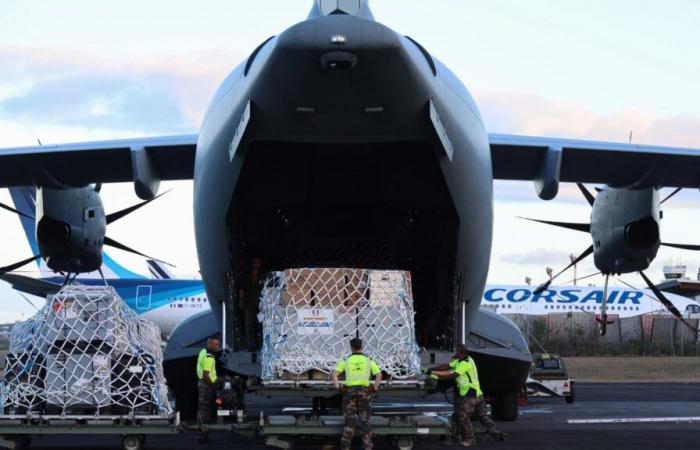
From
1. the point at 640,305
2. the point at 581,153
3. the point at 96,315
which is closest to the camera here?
the point at 96,315

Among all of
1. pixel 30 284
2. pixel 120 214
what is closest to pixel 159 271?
pixel 30 284

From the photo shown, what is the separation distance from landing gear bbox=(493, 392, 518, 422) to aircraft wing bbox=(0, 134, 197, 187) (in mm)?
5291

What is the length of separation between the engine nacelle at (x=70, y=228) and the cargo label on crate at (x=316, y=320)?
13.8 ft

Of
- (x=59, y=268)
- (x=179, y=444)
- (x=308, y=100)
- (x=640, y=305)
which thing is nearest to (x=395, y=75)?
(x=308, y=100)

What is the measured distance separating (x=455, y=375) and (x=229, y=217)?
282 cm

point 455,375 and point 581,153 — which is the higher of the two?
point 581,153

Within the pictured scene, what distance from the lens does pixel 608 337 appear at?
138ft

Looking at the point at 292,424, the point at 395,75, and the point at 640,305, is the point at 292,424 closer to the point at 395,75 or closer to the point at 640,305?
the point at 395,75

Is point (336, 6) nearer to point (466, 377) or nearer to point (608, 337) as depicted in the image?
point (466, 377)

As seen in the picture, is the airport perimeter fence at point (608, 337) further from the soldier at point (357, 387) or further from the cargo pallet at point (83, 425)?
the cargo pallet at point (83, 425)

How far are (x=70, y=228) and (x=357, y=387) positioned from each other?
4.94m

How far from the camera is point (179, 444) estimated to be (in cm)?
1183

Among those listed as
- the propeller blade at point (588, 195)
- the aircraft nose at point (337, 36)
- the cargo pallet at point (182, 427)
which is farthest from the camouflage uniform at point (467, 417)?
the aircraft nose at point (337, 36)

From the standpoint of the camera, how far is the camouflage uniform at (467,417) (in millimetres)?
11461
